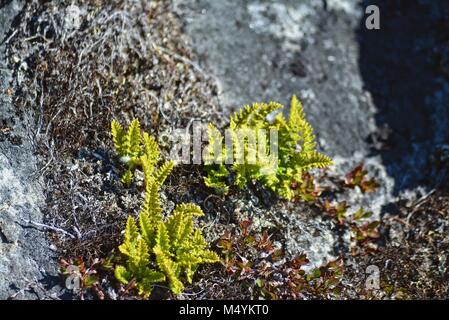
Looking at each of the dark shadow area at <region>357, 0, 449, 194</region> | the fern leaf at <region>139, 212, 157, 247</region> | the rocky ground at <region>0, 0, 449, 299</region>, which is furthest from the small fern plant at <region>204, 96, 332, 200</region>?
the dark shadow area at <region>357, 0, 449, 194</region>

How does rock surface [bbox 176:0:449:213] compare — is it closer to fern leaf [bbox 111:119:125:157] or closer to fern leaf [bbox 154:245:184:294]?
fern leaf [bbox 111:119:125:157]

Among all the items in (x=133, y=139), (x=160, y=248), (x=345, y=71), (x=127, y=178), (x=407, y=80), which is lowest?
(x=160, y=248)

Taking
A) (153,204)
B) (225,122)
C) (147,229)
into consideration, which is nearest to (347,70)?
(225,122)

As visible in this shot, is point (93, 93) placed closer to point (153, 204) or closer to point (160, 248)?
point (153, 204)

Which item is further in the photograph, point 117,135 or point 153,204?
point 117,135

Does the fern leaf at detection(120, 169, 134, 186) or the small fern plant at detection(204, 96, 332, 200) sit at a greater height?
the small fern plant at detection(204, 96, 332, 200)

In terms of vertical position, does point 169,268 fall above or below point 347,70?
below
